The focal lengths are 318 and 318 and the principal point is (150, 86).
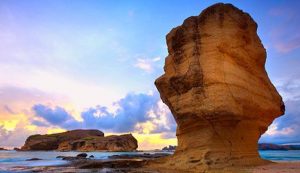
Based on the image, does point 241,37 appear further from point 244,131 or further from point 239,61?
point 244,131

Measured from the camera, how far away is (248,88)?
2109 cm

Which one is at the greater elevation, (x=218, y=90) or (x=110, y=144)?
(x=110, y=144)

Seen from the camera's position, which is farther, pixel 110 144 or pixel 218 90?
pixel 110 144

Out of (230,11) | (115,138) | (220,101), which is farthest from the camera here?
(115,138)

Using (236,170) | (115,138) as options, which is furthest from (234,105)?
(115,138)

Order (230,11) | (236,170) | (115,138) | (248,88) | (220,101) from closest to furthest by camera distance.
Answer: (236,170), (220,101), (248,88), (230,11), (115,138)

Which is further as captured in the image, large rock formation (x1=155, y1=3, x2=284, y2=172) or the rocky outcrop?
the rocky outcrop

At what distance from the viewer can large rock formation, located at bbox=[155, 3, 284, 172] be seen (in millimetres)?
19609

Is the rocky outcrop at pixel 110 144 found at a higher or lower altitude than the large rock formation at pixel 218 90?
higher

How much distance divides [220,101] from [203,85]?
5.16 ft

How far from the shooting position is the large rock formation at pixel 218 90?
19609 mm

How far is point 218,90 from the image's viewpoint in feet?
64.6

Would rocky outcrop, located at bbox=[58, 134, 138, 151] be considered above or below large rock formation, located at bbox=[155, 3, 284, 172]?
above

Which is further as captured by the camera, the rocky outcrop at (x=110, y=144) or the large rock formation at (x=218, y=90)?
the rocky outcrop at (x=110, y=144)
